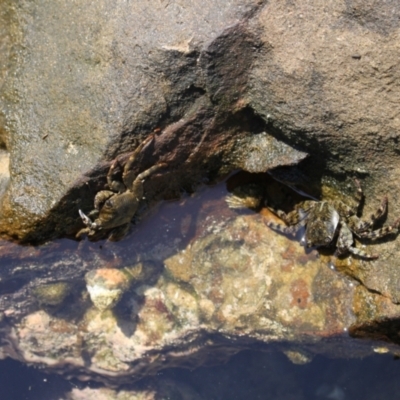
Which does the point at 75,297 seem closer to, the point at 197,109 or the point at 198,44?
the point at 197,109

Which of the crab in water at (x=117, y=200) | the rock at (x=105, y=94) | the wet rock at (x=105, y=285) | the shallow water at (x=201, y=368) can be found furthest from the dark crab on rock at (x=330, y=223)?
the wet rock at (x=105, y=285)

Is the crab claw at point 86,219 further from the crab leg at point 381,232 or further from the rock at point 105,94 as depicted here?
the crab leg at point 381,232

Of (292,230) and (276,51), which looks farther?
(292,230)

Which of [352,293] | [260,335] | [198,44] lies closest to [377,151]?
[352,293]

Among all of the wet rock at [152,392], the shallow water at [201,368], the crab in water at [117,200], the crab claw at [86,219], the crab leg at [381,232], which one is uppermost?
the crab leg at [381,232]

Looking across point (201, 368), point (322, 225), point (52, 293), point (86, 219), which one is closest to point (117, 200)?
point (86, 219)

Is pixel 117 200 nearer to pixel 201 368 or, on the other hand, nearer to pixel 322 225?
pixel 322 225

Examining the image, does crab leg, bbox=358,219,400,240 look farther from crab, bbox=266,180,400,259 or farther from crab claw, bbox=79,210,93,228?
crab claw, bbox=79,210,93,228
